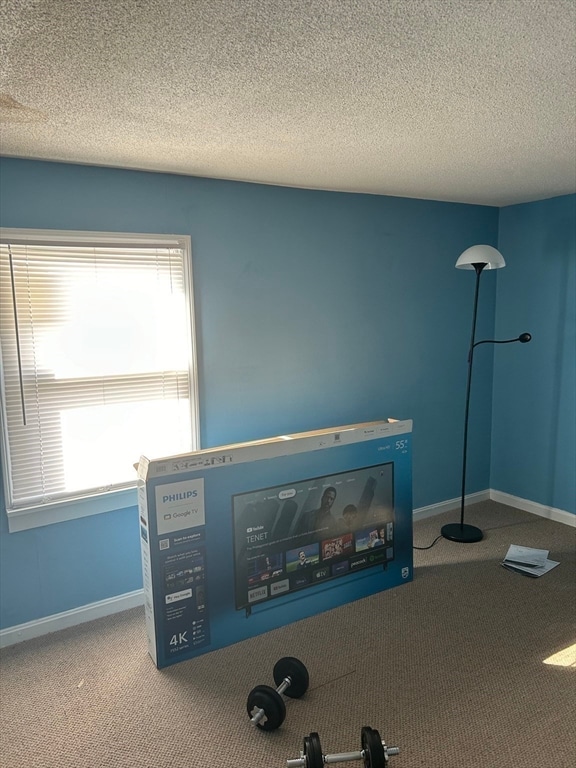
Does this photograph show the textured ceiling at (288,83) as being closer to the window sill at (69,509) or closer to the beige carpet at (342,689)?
the window sill at (69,509)

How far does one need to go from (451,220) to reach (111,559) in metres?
3.27

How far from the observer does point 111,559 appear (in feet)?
9.46

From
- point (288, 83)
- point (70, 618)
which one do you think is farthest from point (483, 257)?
point (70, 618)

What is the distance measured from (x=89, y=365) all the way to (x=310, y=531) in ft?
4.73

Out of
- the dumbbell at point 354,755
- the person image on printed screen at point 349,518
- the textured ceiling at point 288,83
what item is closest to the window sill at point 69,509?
the person image on printed screen at point 349,518

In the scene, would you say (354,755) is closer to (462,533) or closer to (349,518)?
(349,518)

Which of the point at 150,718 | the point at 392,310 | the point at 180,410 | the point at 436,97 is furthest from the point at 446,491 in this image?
the point at 436,97

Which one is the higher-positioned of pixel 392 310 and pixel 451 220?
pixel 451 220

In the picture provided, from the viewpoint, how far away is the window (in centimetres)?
253

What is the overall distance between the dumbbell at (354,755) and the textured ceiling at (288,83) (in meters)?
2.07

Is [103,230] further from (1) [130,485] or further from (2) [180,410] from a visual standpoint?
(1) [130,485]

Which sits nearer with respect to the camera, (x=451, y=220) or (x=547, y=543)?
(x=547, y=543)

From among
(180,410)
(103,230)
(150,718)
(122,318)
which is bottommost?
(150,718)

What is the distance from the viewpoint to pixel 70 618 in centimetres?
279
